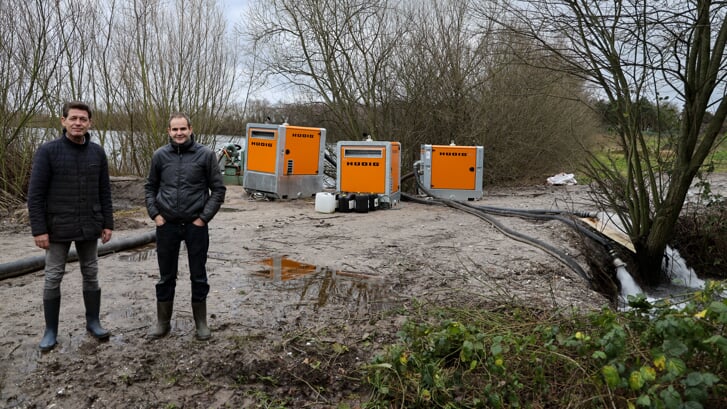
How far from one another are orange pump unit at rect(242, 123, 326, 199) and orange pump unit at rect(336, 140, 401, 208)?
1063 mm

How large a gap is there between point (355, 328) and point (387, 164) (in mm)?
7868

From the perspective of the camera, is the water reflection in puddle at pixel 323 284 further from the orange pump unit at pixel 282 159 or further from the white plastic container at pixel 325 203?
the orange pump unit at pixel 282 159

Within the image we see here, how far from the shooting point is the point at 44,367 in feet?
12.0

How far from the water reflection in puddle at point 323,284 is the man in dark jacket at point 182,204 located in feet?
4.17

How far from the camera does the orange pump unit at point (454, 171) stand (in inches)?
535

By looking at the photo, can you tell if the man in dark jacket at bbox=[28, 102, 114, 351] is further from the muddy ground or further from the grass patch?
the grass patch

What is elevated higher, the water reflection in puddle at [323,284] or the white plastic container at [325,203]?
the white plastic container at [325,203]

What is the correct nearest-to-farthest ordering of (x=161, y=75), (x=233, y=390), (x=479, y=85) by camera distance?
(x=233, y=390), (x=161, y=75), (x=479, y=85)

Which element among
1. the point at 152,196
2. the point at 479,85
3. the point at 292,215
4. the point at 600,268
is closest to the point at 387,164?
the point at 292,215

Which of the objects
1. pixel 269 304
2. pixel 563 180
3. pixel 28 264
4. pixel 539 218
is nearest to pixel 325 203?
pixel 539 218

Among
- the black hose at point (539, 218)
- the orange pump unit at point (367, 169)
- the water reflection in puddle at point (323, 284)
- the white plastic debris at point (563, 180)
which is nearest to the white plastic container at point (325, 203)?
the orange pump unit at point (367, 169)

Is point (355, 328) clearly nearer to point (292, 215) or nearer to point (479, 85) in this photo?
point (292, 215)

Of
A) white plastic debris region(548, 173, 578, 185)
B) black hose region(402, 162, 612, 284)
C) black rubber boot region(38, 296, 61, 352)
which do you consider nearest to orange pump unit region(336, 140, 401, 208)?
black hose region(402, 162, 612, 284)

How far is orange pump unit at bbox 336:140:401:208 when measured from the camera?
12.1m
